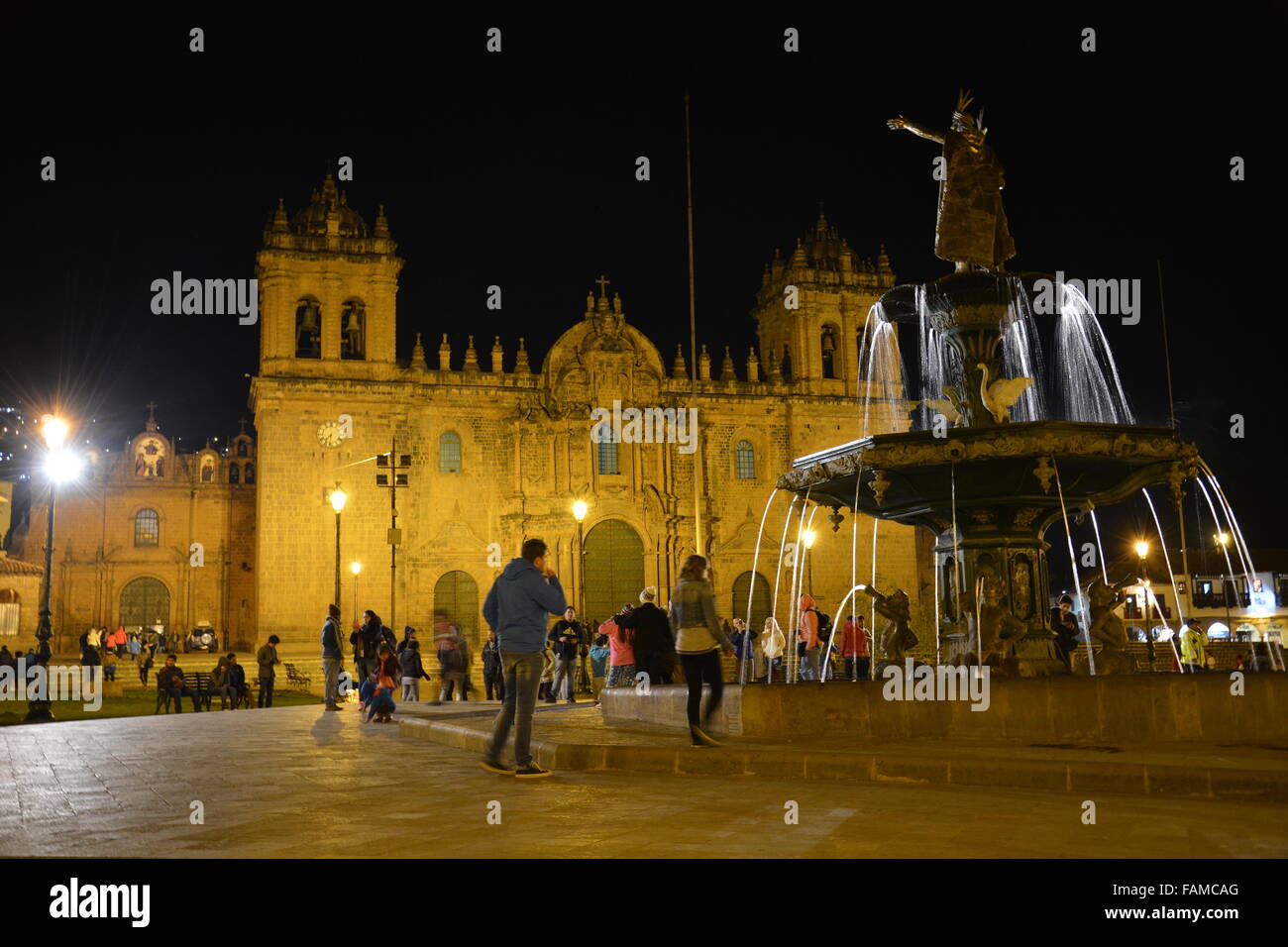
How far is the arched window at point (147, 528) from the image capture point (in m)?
40.1

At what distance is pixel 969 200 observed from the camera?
12.3 m

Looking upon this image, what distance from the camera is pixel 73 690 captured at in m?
26.9

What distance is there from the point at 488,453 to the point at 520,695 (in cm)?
3132

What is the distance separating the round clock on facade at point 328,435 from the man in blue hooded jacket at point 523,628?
29.7 m

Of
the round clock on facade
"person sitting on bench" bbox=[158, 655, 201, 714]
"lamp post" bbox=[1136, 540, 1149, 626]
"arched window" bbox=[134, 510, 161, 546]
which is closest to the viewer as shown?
"lamp post" bbox=[1136, 540, 1149, 626]

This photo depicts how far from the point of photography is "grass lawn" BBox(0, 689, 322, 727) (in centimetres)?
1943

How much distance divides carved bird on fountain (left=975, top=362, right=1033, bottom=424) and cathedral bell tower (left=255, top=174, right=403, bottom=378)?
2804cm

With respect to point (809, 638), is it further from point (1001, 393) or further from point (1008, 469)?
point (1008, 469)

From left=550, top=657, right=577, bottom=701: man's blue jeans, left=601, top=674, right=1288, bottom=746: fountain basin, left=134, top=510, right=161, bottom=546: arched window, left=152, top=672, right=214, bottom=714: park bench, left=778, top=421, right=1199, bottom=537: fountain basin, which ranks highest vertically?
left=134, top=510, right=161, bottom=546: arched window

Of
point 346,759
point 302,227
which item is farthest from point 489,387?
point 346,759

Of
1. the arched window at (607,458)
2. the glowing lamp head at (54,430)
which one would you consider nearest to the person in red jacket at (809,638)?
the glowing lamp head at (54,430)

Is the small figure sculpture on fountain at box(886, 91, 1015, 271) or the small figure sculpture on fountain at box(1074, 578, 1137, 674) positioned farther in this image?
the small figure sculpture on fountain at box(886, 91, 1015, 271)

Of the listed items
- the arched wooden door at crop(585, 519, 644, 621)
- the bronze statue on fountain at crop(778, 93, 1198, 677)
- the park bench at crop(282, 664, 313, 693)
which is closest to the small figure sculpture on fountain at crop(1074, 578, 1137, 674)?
the bronze statue on fountain at crop(778, 93, 1198, 677)

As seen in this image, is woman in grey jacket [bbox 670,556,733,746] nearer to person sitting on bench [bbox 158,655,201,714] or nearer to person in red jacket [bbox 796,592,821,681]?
person in red jacket [bbox 796,592,821,681]
